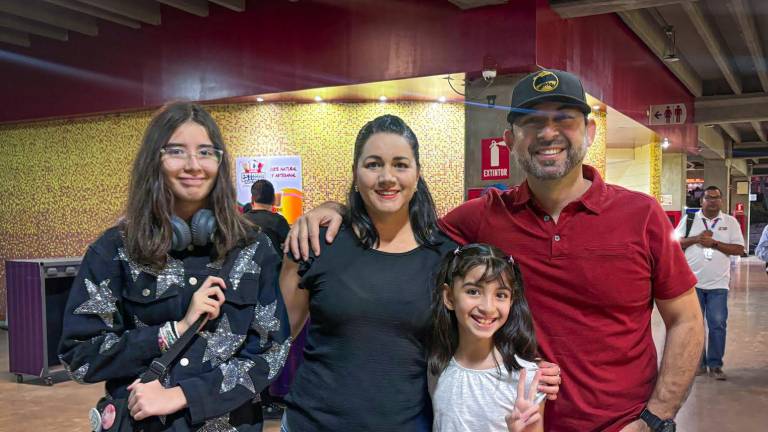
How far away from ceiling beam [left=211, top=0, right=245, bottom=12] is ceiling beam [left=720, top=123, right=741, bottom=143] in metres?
13.7

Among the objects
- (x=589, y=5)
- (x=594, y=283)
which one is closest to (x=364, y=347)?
(x=594, y=283)

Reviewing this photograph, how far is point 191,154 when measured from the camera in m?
1.78

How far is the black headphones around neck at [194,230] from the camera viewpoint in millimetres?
1729

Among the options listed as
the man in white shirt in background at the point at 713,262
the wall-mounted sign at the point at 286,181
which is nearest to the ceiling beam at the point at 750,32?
the man in white shirt in background at the point at 713,262

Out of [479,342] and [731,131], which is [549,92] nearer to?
[479,342]

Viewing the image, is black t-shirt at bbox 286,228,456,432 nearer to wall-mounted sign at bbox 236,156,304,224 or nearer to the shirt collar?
the shirt collar

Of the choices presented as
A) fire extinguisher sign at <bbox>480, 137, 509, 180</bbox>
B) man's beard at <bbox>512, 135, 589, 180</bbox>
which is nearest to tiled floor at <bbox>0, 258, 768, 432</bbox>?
fire extinguisher sign at <bbox>480, 137, 509, 180</bbox>

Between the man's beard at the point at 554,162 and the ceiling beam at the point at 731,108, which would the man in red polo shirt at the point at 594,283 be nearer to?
the man's beard at the point at 554,162

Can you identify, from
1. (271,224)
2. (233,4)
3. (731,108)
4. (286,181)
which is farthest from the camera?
(731,108)

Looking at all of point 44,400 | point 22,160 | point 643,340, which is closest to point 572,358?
point 643,340

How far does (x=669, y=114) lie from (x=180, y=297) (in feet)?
34.1

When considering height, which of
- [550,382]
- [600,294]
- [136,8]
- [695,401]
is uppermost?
[136,8]

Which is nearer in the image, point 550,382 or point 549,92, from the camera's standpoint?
point 550,382

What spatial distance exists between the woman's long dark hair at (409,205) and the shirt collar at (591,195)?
0.95ft
